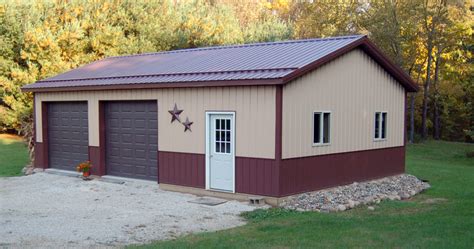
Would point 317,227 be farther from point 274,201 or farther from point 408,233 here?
A: point 274,201

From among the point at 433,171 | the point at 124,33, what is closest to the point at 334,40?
the point at 433,171

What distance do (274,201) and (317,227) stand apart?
2.34 metres

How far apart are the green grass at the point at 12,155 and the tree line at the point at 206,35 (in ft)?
2.58

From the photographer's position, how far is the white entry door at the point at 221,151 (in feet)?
39.8

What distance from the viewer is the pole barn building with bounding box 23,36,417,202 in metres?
11.6

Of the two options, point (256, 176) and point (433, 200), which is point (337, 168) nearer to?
point (433, 200)

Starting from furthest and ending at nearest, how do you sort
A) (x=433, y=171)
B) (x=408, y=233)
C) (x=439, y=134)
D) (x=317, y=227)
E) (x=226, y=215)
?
1. (x=439, y=134)
2. (x=433, y=171)
3. (x=226, y=215)
4. (x=317, y=227)
5. (x=408, y=233)

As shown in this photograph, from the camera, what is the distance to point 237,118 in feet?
39.1

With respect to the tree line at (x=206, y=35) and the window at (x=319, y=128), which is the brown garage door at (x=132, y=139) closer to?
the window at (x=319, y=128)

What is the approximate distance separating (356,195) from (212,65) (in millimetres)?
4873

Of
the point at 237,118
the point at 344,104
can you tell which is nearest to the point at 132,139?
the point at 237,118

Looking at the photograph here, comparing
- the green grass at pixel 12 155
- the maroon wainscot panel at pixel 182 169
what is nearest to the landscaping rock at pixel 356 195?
the maroon wainscot panel at pixel 182 169

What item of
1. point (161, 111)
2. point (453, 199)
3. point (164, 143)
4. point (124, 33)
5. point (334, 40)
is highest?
point (124, 33)

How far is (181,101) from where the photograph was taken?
42.8 feet
